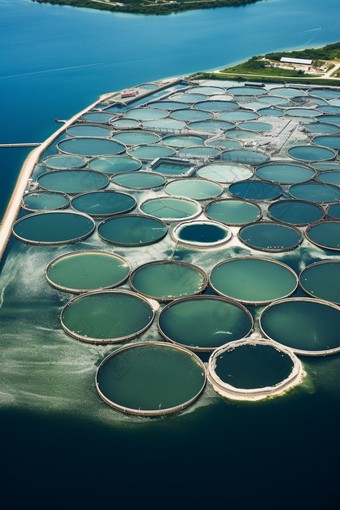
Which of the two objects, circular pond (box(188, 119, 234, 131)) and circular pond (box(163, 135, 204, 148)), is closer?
circular pond (box(163, 135, 204, 148))

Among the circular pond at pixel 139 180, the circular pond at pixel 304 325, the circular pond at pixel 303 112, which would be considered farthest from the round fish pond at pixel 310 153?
the circular pond at pixel 304 325

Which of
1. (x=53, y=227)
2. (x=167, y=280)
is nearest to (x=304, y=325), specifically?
(x=167, y=280)

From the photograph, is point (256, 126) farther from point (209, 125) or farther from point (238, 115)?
point (209, 125)

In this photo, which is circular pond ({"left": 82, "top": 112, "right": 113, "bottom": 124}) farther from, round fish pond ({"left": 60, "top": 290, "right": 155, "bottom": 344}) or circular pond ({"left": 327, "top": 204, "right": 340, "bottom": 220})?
round fish pond ({"left": 60, "top": 290, "right": 155, "bottom": 344})

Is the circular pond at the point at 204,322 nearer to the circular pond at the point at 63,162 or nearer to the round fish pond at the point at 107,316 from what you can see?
the round fish pond at the point at 107,316

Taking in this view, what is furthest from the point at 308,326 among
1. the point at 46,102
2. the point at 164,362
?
the point at 46,102

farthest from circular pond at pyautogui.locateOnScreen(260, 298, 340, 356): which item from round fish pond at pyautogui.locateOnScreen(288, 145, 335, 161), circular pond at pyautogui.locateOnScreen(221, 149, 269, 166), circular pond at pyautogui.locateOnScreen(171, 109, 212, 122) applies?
circular pond at pyautogui.locateOnScreen(171, 109, 212, 122)
